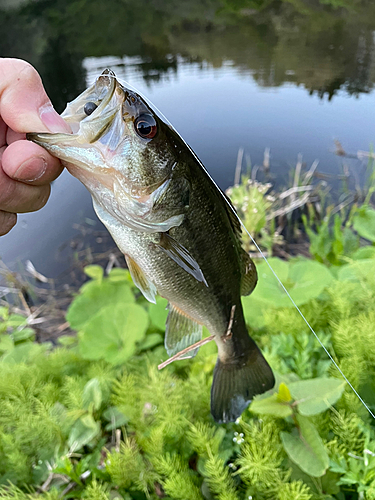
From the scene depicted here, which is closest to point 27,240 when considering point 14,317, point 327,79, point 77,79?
point 14,317

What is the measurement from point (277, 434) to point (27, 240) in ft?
14.0

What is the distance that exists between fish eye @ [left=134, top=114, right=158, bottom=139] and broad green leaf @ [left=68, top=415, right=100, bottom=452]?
1.70m

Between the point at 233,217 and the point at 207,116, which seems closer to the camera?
the point at 233,217

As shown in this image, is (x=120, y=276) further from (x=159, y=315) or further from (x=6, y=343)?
(x=6, y=343)

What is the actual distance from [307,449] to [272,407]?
0.23m

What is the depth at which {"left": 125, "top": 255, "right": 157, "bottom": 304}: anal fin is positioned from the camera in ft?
4.38

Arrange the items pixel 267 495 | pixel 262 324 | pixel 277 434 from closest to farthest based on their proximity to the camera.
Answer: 1. pixel 267 495
2. pixel 277 434
3. pixel 262 324

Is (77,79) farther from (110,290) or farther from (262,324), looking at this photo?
(262,324)

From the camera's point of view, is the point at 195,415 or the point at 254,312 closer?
the point at 195,415

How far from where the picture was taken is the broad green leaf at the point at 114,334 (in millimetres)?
2438

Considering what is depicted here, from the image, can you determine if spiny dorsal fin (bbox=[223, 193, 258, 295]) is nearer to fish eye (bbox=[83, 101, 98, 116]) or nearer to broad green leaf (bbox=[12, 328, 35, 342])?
fish eye (bbox=[83, 101, 98, 116])

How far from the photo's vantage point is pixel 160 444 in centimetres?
173

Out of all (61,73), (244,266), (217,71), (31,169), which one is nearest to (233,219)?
(244,266)

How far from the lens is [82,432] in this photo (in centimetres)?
199
